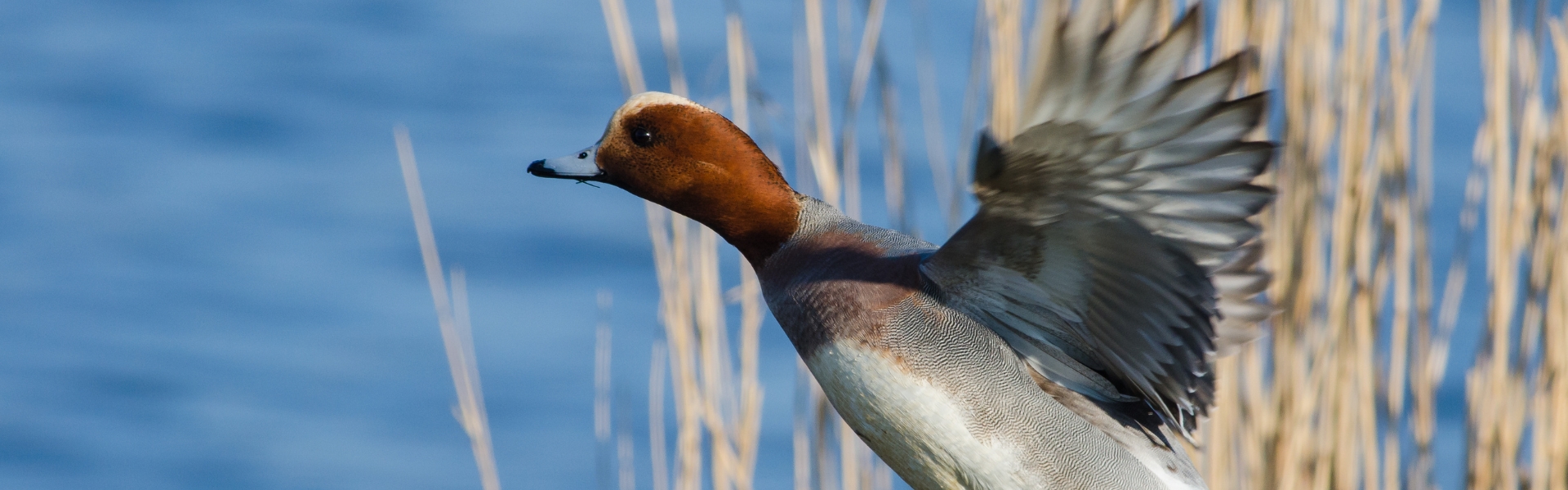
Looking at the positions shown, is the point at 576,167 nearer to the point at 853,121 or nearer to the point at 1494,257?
the point at 853,121

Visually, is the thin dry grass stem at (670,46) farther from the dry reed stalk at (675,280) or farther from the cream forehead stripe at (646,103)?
the cream forehead stripe at (646,103)

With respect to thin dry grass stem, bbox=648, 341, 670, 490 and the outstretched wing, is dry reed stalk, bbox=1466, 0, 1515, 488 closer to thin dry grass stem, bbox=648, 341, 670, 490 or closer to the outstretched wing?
the outstretched wing

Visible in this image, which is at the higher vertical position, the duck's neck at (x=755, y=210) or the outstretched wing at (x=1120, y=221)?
the duck's neck at (x=755, y=210)

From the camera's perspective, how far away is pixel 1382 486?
8.74 ft

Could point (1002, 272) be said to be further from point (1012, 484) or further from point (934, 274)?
point (1012, 484)

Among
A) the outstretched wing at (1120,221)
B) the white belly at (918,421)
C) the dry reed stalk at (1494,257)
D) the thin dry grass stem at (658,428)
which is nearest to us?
the outstretched wing at (1120,221)

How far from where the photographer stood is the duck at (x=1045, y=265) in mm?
1623

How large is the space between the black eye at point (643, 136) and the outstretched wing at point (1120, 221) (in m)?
0.38

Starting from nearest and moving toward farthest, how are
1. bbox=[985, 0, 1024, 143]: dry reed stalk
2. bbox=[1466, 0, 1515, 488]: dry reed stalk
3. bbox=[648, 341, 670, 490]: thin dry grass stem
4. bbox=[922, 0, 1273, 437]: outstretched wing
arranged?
bbox=[922, 0, 1273, 437]: outstretched wing → bbox=[985, 0, 1024, 143]: dry reed stalk → bbox=[1466, 0, 1515, 488]: dry reed stalk → bbox=[648, 341, 670, 490]: thin dry grass stem

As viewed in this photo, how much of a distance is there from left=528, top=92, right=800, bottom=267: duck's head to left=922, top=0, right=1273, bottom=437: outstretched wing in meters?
0.25

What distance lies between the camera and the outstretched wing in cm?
159

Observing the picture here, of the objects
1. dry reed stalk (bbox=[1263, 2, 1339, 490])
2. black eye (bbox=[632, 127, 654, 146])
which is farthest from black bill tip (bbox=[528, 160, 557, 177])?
dry reed stalk (bbox=[1263, 2, 1339, 490])

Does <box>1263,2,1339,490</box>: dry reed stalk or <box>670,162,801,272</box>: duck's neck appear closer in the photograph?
<box>670,162,801,272</box>: duck's neck

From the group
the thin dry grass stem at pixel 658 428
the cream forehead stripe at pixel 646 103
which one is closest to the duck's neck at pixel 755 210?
the cream forehead stripe at pixel 646 103
